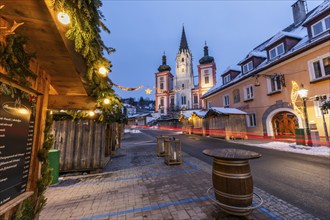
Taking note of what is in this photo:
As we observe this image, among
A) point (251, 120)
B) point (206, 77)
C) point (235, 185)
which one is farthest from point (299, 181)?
point (206, 77)

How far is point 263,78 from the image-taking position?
15.4m

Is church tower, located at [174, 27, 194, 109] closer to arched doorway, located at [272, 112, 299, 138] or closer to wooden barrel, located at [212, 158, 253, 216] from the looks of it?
arched doorway, located at [272, 112, 299, 138]

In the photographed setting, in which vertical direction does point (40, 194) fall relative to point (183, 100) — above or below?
below

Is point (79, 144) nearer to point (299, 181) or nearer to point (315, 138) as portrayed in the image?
point (299, 181)

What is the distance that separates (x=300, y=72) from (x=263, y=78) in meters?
3.38

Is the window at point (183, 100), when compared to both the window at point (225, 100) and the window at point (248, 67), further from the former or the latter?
the window at point (248, 67)

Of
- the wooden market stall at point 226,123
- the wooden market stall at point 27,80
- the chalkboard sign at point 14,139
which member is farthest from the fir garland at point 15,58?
the wooden market stall at point 226,123

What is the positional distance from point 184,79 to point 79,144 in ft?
164

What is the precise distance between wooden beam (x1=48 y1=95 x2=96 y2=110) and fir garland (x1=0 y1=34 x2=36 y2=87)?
1072 mm

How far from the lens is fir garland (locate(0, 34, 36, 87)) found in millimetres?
1684

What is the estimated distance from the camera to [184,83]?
53.5m

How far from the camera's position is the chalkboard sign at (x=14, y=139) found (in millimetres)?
1813

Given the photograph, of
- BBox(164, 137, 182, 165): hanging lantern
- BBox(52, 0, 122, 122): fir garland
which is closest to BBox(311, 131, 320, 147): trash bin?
BBox(164, 137, 182, 165): hanging lantern

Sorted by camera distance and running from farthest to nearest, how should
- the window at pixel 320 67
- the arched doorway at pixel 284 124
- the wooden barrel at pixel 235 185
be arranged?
1. the arched doorway at pixel 284 124
2. the window at pixel 320 67
3. the wooden barrel at pixel 235 185
